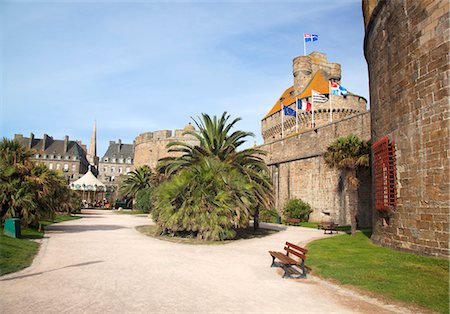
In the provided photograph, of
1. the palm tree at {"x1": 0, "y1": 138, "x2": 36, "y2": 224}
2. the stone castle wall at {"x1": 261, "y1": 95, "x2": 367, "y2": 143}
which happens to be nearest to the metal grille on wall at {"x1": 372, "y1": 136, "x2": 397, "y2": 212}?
the palm tree at {"x1": 0, "y1": 138, "x2": 36, "y2": 224}

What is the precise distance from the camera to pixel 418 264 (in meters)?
8.45

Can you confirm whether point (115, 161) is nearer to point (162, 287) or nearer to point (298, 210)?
point (298, 210)

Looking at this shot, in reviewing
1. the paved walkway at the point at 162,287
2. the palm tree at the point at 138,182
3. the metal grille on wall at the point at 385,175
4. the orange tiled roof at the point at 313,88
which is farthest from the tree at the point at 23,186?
the orange tiled roof at the point at 313,88

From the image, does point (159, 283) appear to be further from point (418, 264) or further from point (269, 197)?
point (269, 197)

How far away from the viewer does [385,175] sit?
11.3 meters

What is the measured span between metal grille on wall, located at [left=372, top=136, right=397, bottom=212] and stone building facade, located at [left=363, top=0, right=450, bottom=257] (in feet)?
0.10

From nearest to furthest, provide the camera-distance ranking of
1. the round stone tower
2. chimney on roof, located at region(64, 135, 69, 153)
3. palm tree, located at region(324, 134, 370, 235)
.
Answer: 1. palm tree, located at region(324, 134, 370, 235)
2. the round stone tower
3. chimney on roof, located at region(64, 135, 69, 153)

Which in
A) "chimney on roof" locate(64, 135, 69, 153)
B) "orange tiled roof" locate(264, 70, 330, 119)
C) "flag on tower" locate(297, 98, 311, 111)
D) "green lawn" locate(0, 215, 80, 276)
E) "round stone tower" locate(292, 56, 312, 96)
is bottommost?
"green lawn" locate(0, 215, 80, 276)

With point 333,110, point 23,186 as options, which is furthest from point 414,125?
point 333,110

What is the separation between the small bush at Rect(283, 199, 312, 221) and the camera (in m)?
28.5

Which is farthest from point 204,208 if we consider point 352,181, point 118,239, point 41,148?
point 41,148

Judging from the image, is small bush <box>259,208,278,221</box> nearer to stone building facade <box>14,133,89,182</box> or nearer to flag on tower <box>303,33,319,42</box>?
flag on tower <box>303,33,319,42</box>

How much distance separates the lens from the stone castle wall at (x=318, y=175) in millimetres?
23547

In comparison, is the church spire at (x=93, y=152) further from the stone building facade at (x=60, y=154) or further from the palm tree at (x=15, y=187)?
the palm tree at (x=15, y=187)
